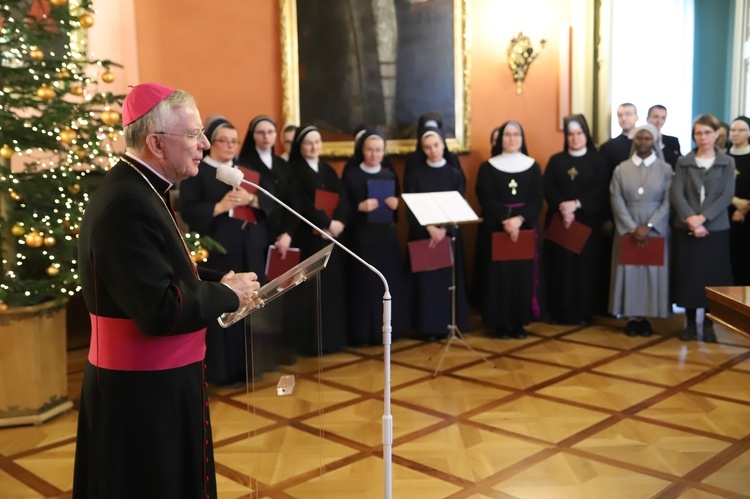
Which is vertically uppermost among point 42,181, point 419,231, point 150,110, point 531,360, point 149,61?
point 149,61

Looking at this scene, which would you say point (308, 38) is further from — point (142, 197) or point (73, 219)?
point (142, 197)

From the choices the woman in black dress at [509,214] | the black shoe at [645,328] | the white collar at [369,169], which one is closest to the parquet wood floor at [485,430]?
the black shoe at [645,328]

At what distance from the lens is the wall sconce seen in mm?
6750

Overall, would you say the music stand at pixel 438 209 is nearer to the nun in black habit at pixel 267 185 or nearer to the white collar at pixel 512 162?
the nun in black habit at pixel 267 185

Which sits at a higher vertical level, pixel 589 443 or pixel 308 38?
pixel 308 38

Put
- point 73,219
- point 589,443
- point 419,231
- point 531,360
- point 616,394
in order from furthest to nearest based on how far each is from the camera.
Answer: point 419,231 < point 531,360 < point 616,394 < point 73,219 < point 589,443

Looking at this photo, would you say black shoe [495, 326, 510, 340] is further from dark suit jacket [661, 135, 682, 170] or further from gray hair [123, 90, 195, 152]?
gray hair [123, 90, 195, 152]

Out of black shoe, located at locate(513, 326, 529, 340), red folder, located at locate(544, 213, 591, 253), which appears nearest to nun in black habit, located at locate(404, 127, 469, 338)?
black shoe, located at locate(513, 326, 529, 340)

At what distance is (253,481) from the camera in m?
2.91

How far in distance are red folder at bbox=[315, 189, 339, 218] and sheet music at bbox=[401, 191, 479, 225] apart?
87 centimetres

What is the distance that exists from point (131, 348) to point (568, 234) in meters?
4.71

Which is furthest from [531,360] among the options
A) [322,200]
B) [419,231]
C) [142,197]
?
[142,197]

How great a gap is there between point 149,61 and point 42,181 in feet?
9.08

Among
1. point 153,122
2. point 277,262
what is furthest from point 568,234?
point 153,122
